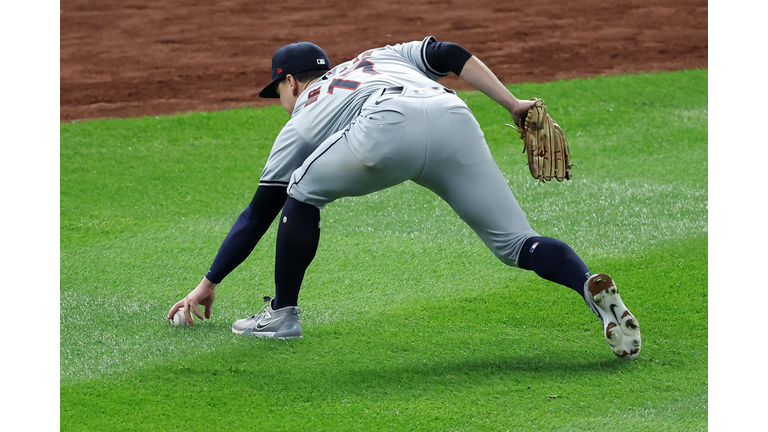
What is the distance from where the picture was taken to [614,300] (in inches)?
105

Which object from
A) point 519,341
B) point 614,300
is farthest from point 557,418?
point 519,341

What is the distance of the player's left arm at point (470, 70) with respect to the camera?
287 cm

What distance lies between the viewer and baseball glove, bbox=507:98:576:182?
2987 millimetres

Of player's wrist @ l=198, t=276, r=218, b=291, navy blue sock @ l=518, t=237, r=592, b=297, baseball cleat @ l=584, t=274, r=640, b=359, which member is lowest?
player's wrist @ l=198, t=276, r=218, b=291

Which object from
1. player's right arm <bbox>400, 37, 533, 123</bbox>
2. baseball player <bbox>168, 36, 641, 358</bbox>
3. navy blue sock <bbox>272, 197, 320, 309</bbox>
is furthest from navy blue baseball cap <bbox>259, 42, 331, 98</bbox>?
navy blue sock <bbox>272, 197, 320, 309</bbox>

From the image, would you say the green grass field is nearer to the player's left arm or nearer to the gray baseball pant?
the gray baseball pant

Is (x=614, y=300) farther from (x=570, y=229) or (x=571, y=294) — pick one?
(x=570, y=229)

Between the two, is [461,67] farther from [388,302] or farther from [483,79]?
[388,302]

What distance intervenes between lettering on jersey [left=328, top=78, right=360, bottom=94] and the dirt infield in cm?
536

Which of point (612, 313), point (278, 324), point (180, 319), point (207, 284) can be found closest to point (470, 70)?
point (612, 313)

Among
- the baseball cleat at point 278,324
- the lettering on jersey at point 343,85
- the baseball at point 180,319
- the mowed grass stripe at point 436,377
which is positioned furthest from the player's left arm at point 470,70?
the baseball at point 180,319

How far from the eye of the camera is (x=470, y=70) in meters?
2.88

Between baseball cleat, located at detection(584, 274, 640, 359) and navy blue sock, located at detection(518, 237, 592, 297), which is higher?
navy blue sock, located at detection(518, 237, 592, 297)

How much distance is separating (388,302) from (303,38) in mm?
7777
